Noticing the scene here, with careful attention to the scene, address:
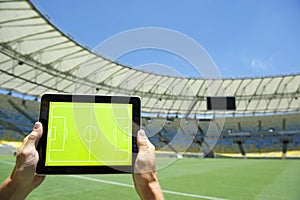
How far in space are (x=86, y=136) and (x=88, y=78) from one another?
27.4m

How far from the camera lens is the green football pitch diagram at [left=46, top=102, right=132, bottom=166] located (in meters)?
1.35

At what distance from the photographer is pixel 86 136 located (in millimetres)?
1372

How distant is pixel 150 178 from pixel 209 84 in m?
35.6

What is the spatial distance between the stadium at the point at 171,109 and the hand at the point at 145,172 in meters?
2.78

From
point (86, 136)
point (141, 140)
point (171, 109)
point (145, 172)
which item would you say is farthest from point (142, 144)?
point (171, 109)

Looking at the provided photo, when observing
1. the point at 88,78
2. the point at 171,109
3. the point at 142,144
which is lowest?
the point at 142,144

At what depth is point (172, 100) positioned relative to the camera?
131 ft

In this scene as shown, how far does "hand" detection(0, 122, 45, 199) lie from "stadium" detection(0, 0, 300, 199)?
2732mm

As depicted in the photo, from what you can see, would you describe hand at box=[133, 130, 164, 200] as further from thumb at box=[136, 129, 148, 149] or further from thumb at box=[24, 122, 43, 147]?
thumb at box=[24, 122, 43, 147]

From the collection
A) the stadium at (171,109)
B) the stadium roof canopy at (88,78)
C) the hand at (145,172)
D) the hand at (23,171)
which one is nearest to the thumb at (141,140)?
the hand at (145,172)

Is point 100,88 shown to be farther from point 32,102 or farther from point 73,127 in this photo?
point 73,127

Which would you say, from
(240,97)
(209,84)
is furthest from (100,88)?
(240,97)

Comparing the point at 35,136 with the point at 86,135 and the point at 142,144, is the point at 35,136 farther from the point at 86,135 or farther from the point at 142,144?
the point at 142,144

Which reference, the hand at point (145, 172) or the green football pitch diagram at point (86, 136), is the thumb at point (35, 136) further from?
the hand at point (145, 172)
